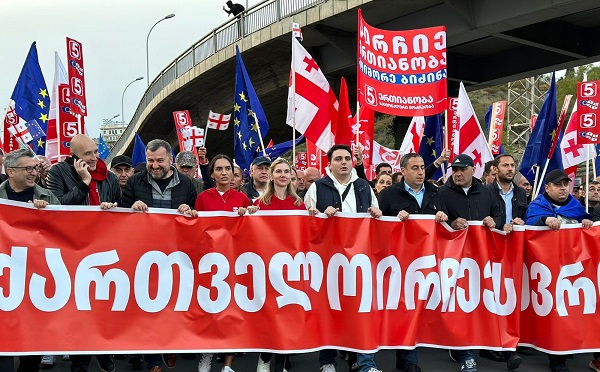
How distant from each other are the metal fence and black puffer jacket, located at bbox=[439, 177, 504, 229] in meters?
15.3

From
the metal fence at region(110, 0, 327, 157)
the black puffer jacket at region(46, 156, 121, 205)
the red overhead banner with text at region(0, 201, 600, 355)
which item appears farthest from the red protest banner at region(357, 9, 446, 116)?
the metal fence at region(110, 0, 327, 157)

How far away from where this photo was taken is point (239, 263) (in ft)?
21.1

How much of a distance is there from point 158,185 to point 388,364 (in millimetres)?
2880

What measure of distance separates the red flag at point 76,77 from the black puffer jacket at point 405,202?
5.15 meters

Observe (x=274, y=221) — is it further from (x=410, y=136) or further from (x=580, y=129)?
(x=410, y=136)

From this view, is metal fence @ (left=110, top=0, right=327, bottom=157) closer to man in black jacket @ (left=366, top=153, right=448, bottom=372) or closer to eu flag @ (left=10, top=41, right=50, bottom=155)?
eu flag @ (left=10, top=41, right=50, bottom=155)

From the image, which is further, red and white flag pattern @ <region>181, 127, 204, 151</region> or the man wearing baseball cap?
red and white flag pattern @ <region>181, 127, 204, 151</region>

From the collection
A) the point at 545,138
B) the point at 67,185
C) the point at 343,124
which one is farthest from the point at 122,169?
the point at 545,138

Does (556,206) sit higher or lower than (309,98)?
lower

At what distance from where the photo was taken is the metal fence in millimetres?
23344

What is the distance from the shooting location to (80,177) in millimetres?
6320

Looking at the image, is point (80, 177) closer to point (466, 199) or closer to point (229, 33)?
point (466, 199)

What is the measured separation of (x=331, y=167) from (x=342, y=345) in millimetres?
1646

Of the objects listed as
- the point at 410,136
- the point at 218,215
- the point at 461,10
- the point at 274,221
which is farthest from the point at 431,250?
the point at 461,10
